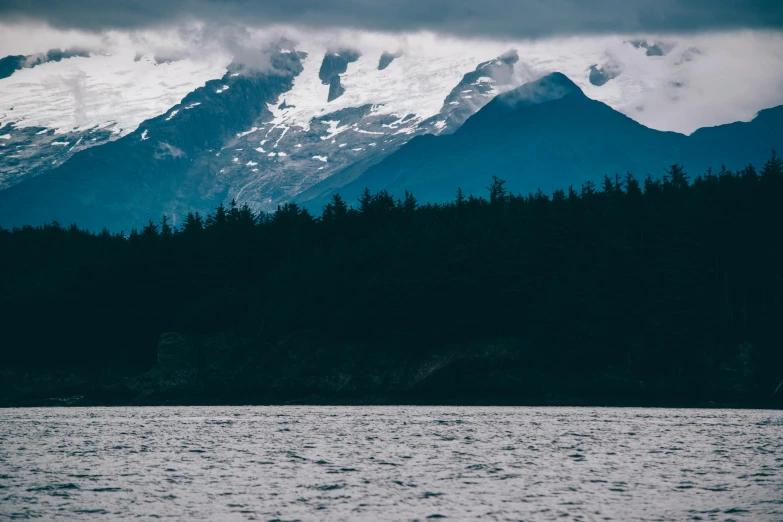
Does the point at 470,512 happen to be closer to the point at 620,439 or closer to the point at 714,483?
the point at 714,483

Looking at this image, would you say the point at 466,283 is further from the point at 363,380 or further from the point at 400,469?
the point at 400,469

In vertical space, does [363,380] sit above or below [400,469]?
above

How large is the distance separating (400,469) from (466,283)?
77.4 meters

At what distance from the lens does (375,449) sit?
227 feet

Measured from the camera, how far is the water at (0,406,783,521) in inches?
1785

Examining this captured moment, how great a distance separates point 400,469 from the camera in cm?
5828

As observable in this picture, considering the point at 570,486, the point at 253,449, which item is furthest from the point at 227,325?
the point at 570,486

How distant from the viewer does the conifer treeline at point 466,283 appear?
413 ft

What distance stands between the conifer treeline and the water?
2924 cm

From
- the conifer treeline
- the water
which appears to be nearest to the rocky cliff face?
the conifer treeline

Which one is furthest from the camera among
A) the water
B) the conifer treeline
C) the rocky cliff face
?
→ the conifer treeline

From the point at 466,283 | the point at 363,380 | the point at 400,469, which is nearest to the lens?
the point at 400,469

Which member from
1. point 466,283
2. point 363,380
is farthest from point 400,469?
point 466,283

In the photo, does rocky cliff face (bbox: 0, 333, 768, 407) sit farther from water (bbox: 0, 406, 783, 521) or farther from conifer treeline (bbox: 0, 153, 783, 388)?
water (bbox: 0, 406, 783, 521)
